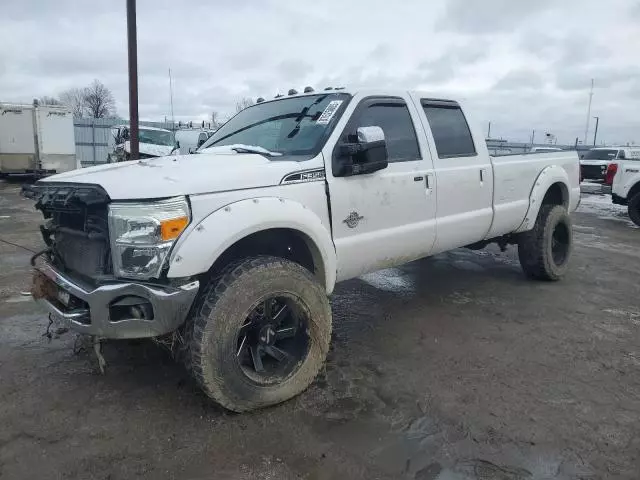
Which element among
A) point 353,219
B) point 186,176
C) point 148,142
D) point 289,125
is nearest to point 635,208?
point 353,219

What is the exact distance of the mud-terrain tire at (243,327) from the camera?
2.73 m

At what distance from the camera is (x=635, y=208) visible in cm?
1104

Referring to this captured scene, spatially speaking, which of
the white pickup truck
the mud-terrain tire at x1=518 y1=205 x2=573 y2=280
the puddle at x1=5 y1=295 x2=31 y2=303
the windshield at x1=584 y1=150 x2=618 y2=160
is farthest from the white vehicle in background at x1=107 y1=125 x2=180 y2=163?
the windshield at x1=584 y1=150 x2=618 y2=160

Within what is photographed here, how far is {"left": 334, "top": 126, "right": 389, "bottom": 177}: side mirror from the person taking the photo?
328 centimetres

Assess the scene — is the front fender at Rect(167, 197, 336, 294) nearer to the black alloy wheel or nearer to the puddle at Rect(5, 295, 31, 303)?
the black alloy wheel

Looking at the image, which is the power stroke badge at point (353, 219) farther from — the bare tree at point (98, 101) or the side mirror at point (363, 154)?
the bare tree at point (98, 101)

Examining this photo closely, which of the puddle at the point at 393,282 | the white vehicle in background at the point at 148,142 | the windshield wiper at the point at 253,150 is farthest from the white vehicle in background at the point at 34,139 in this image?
the windshield wiper at the point at 253,150

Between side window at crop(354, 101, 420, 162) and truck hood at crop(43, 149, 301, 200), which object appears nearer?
truck hood at crop(43, 149, 301, 200)

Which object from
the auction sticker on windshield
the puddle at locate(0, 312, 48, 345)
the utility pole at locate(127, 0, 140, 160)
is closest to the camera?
the auction sticker on windshield

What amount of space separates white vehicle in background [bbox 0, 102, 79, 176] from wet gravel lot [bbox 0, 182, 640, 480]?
→ 15.4 m

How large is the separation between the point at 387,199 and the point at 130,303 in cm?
197

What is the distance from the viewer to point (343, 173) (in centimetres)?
341

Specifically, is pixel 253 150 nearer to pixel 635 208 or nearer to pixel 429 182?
pixel 429 182

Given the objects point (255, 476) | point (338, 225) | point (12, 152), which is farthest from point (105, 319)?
point (12, 152)
